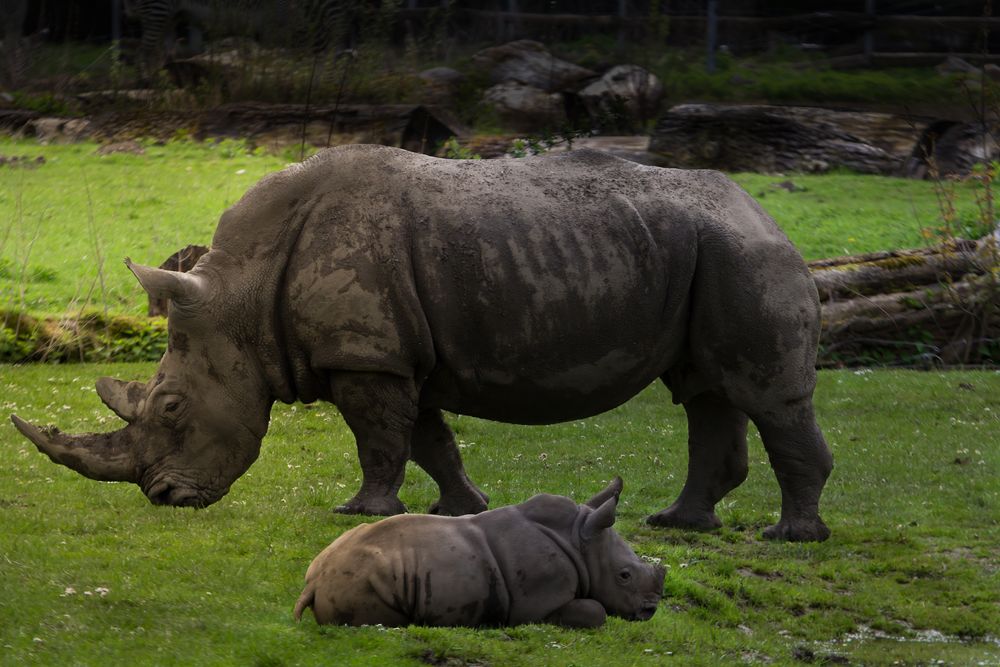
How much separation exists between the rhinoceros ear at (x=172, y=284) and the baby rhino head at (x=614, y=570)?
9.52 ft

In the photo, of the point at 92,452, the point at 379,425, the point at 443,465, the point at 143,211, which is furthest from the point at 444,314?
the point at 143,211

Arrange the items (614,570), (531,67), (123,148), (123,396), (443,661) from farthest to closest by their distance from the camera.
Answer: (531,67), (123,148), (123,396), (614,570), (443,661)

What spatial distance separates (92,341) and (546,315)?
757 cm

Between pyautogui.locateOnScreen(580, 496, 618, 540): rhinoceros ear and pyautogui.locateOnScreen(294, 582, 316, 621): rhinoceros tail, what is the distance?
1.18 m

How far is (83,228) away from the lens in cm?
1844

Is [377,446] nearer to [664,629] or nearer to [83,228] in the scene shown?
[664,629]

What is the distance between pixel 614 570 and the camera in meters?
6.90

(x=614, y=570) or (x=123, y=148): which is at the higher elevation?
(x=614, y=570)

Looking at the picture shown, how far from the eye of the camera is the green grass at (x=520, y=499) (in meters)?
6.42

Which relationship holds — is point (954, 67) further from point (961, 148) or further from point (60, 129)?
point (60, 129)

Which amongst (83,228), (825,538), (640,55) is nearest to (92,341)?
(83,228)

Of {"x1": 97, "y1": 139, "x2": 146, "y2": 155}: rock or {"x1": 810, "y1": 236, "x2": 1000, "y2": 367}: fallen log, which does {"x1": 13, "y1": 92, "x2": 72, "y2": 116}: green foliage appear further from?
{"x1": 810, "y1": 236, "x2": 1000, "y2": 367}: fallen log

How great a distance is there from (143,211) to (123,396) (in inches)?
416

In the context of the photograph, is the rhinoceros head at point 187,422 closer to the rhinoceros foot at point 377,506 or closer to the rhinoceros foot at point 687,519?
the rhinoceros foot at point 377,506
